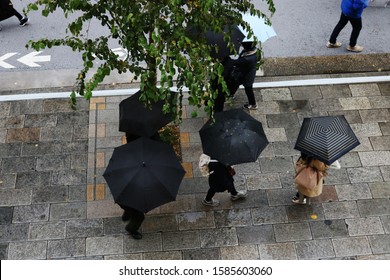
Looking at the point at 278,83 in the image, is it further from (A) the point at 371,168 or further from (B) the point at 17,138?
(B) the point at 17,138

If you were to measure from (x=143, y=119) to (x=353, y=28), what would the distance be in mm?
5064

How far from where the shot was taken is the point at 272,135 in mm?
9055

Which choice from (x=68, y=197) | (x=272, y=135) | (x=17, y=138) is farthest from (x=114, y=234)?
(x=272, y=135)

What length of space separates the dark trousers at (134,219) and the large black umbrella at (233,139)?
4.14 feet

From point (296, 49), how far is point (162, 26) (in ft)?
16.8

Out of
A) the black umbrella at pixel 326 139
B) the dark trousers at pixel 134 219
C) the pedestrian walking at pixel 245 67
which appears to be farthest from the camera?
the pedestrian walking at pixel 245 67

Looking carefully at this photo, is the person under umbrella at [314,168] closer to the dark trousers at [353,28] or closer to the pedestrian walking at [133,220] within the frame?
the pedestrian walking at [133,220]

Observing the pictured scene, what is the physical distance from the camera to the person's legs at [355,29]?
1012 cm

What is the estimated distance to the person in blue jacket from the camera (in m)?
9.82

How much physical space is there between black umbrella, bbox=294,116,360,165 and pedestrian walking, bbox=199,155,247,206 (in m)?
1.05

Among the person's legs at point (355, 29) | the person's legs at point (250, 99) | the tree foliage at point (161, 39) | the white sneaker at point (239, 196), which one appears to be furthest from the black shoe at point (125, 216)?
the person's legs at point (355, 29)

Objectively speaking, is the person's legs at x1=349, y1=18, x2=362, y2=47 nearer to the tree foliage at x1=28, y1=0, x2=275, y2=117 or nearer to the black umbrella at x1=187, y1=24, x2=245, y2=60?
the black umbrella at x1=187, y1=24, x2=245, y2=60

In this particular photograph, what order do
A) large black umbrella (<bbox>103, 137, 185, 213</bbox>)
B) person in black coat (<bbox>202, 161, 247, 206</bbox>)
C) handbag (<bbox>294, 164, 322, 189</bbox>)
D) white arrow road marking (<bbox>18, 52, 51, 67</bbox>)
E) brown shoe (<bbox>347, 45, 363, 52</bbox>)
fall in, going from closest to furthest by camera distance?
large black umbrella (<bbox>103, 137, 185, 213</bbox>)
person in black coat (<bbox>202, 161, 247, 206</bbox>)
handbag (<bbox>294, 164, 322, 189</bbox>)
white arrow road marking (<bbox>18, 52, 51, 67</bbox>)
brown shoe (<bbox>347, 45, 363, 52</bbox>)

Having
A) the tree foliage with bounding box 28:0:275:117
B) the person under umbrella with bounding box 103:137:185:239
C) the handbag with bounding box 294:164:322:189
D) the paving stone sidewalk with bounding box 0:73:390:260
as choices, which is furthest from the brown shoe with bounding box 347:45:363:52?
the person under umbrella with bounding box 103:137:185:239
